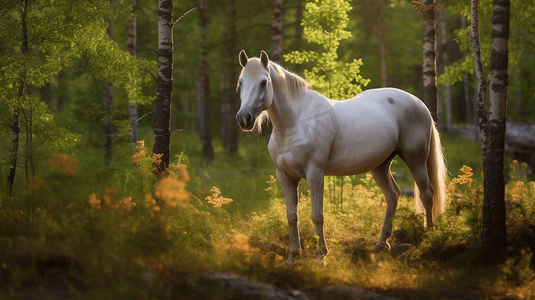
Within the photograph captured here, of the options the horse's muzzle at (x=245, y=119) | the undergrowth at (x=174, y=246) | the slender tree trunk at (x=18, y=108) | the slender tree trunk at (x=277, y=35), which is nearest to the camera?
the undergrowth at (x=174, y=246)

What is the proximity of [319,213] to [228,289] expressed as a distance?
232 centimetres

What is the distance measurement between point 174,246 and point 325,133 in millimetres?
2485

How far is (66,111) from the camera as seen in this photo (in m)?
18.1

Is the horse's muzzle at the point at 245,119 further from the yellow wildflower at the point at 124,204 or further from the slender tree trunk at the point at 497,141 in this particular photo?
the slender tree trunk at the point at 497,141

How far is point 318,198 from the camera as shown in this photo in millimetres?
5727

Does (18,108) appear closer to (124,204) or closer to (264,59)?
(124,204)

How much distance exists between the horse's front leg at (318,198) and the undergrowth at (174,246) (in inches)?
7.7

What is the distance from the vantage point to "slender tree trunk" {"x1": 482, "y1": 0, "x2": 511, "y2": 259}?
5.14 meters

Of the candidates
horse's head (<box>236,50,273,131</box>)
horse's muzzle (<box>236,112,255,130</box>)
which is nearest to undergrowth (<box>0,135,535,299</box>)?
horse's muzzle (<box>236,112,255,130</box>)

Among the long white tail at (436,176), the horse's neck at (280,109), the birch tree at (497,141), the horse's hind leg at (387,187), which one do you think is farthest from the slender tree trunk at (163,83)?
the birch tree at (497,141)

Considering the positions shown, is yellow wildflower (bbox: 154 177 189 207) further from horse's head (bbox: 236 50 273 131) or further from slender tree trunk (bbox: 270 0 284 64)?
slender tree trunk (bbox: 270 0 284 64)

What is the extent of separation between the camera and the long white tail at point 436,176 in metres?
7.00

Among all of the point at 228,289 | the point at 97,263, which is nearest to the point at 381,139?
the point at 228,289

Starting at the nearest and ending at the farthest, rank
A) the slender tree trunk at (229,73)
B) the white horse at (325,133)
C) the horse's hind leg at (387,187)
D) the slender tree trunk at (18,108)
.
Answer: the white horse at (325,133) → the slender tree trunk at (18,108) → the horse's hind leg at (387,187) → the slender tree trunk at (229,73)
